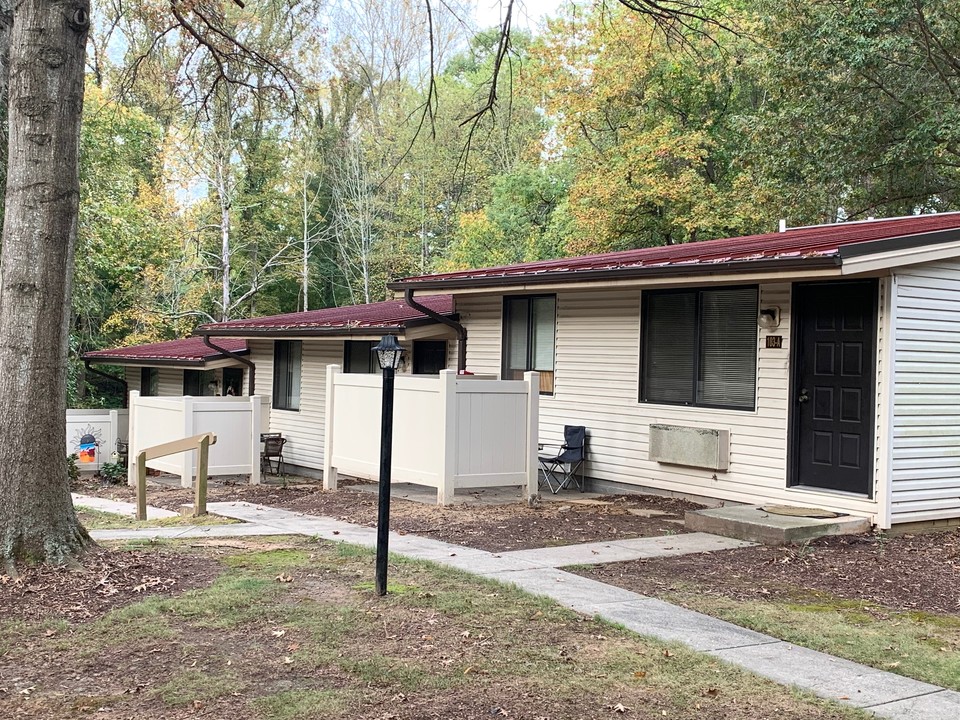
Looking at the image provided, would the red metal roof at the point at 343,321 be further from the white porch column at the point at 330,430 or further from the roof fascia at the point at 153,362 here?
the white porch column at the point at 330,430

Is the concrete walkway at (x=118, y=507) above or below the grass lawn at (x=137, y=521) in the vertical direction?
below

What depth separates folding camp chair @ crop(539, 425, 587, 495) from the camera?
1260 cm

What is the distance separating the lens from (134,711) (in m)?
4.35

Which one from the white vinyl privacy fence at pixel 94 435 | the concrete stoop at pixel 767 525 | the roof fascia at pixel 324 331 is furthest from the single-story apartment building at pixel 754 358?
the white vinyl privacy fence at pixel 94 435

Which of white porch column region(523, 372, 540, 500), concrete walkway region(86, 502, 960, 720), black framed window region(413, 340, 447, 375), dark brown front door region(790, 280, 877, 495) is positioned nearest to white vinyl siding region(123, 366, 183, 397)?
black framed window region(413, 340, 447, 375)

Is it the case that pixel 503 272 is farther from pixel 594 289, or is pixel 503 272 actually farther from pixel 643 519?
pixel 643 519

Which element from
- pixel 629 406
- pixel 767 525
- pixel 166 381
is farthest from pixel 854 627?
pixel 166 381

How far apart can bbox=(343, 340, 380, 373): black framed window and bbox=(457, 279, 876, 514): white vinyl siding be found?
260cm

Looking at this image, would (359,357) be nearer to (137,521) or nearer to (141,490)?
(141,490)

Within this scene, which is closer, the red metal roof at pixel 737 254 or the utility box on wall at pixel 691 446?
the red metal roof at pixel 737 254

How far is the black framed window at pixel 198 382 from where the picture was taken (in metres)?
21.5

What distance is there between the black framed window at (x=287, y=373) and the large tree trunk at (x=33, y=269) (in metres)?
11.9

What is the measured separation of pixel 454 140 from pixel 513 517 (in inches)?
769

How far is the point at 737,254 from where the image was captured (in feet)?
33.5
